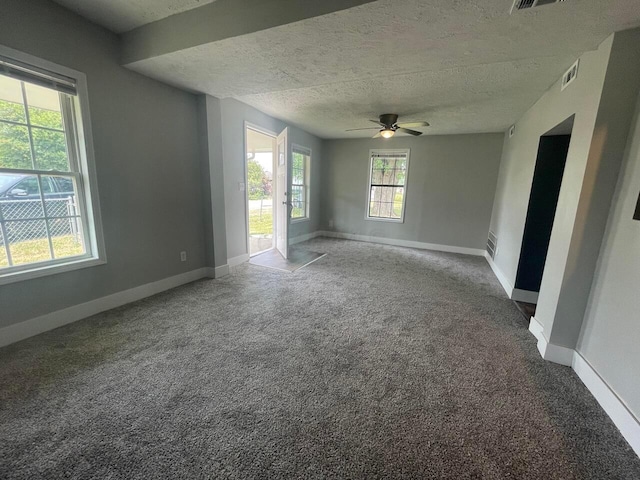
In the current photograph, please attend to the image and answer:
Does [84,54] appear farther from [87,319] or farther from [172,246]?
[87,319]

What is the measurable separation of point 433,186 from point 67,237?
565 cm

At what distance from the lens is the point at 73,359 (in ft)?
6.03

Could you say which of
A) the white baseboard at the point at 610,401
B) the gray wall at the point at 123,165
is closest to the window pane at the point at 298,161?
the gray wall at the point at 123,165

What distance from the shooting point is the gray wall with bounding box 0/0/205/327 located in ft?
6.46

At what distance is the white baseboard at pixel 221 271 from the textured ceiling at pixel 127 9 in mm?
2610

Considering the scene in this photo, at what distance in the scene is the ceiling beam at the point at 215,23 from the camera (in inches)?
63.6

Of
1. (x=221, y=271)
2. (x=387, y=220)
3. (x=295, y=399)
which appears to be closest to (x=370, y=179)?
(x=387, y=220)

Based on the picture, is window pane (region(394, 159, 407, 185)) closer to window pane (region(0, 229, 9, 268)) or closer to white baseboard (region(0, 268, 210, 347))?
white baseboard (region(0, 268, 210, 347))

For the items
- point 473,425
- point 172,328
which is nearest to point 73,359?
point 172,328

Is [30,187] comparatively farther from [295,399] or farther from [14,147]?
[295,399]

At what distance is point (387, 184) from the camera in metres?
5.81

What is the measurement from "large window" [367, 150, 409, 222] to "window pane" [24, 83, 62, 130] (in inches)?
198

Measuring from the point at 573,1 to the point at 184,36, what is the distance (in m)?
2.52

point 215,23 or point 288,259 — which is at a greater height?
point 215,23
